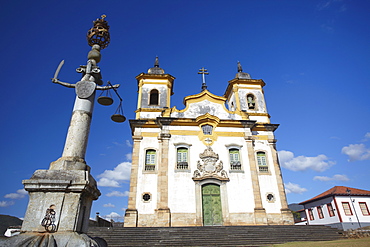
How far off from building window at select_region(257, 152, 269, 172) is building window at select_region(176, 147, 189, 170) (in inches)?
205

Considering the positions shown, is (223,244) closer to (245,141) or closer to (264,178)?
(264,178)

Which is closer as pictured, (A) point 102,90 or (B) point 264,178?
(A) point 102,90

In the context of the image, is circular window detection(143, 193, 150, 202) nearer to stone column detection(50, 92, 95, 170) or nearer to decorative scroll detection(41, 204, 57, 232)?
stone column detection(50, 92, 95, 170)

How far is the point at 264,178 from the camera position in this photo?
654 inches

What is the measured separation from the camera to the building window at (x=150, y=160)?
16138mm

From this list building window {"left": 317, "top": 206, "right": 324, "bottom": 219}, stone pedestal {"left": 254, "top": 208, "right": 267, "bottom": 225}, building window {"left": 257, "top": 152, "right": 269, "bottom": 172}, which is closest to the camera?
stone pedestal {"left": 254, "top": 208, "right": 267, "bottom": 225}

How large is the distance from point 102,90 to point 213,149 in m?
12.1

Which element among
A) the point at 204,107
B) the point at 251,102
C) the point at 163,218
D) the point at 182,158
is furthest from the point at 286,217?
the point at 204,107

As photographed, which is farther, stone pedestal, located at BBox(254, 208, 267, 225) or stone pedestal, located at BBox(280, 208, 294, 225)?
stone pedestal, located at BBox(280, 208, 294, 225)

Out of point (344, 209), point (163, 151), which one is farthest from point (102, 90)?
point (344, 209)

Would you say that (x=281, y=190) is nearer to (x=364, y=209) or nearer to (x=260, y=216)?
(x=260, y=216)

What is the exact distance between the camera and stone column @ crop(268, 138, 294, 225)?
15.2m

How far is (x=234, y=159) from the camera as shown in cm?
1691

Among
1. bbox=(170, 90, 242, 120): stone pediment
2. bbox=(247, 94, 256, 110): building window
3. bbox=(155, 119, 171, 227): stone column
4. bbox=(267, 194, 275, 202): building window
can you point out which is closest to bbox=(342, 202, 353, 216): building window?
bbox=(267, 194, 275, 202): building window
